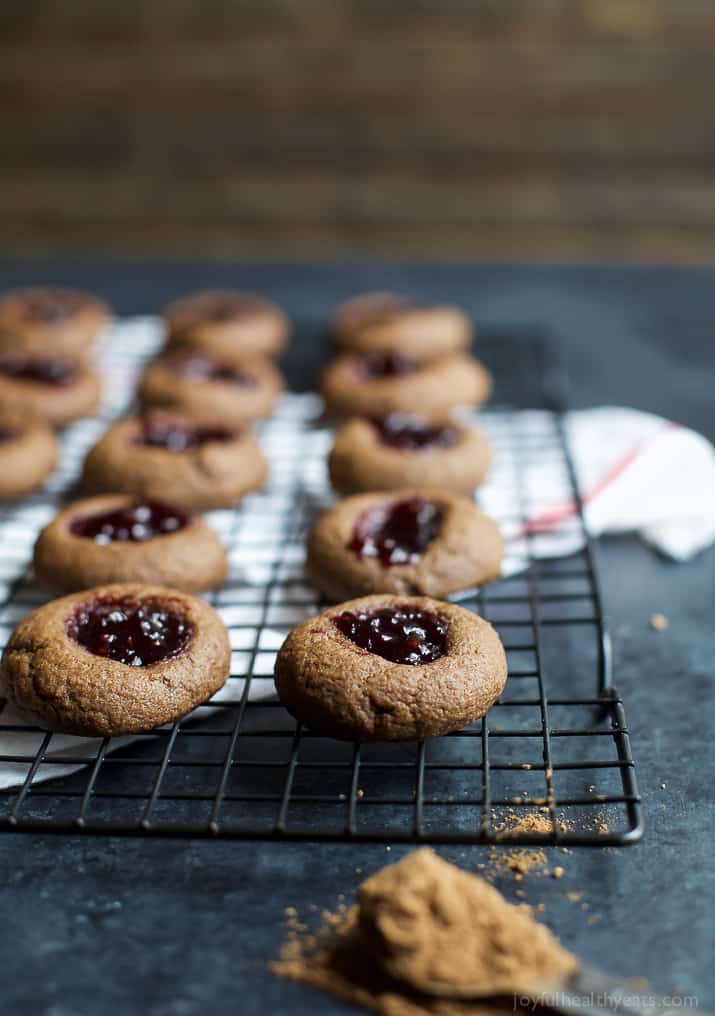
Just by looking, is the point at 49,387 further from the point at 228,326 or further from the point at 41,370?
the point at 228,326

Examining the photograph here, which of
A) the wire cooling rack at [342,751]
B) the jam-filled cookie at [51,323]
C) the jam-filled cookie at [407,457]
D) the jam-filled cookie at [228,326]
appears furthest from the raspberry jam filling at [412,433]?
the jam-filled cookie at [51,323]

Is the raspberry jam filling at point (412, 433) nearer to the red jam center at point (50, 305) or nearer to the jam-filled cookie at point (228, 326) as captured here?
the jam-filled cookie at point (228, 326)

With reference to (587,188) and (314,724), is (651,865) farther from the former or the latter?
(587,188)

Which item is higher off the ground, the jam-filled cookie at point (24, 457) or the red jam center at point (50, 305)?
the jam-filled cookie at point (24, 457)

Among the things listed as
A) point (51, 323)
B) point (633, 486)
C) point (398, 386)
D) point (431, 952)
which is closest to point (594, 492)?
point (633, 486)

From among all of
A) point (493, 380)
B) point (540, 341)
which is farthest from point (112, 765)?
point (540, 341)

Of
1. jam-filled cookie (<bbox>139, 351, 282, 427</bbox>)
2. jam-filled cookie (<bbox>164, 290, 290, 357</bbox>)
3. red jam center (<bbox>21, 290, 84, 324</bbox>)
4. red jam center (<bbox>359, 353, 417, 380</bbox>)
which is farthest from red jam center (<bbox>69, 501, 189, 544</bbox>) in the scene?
red jam center (<bbox>21, 290, 84, 324</bbox>)
